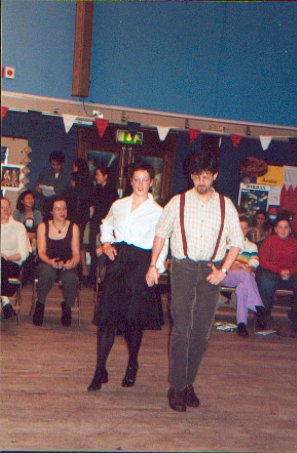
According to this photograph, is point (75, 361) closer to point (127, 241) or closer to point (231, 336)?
point (127, 241)

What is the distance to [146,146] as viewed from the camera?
10.9 metres

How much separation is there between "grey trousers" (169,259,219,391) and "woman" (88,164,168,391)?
31 cm

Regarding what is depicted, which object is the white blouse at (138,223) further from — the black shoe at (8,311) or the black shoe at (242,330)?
the black shoe at (242,330)

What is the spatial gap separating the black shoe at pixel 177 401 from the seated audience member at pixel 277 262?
322 centimetres

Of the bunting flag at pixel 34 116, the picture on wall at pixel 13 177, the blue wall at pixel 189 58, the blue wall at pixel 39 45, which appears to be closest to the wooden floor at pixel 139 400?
the blue wall at pixel 39 45

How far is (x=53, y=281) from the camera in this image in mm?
6316

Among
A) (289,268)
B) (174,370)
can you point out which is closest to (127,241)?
(174,370)

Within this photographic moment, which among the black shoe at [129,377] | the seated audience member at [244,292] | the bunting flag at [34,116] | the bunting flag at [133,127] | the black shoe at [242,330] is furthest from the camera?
the bunting flag at [133,127]

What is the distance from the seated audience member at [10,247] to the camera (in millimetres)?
6336

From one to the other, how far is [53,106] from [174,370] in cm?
577

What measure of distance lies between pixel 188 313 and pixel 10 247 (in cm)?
309

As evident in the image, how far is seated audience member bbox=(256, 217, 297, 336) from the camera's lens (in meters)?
6.97

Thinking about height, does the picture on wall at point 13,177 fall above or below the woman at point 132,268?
above

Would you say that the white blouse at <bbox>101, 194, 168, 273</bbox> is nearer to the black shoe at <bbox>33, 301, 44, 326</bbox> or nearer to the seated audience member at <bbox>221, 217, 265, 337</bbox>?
the black shoe at <bbox>33, 301, 44, 326</bbox>
